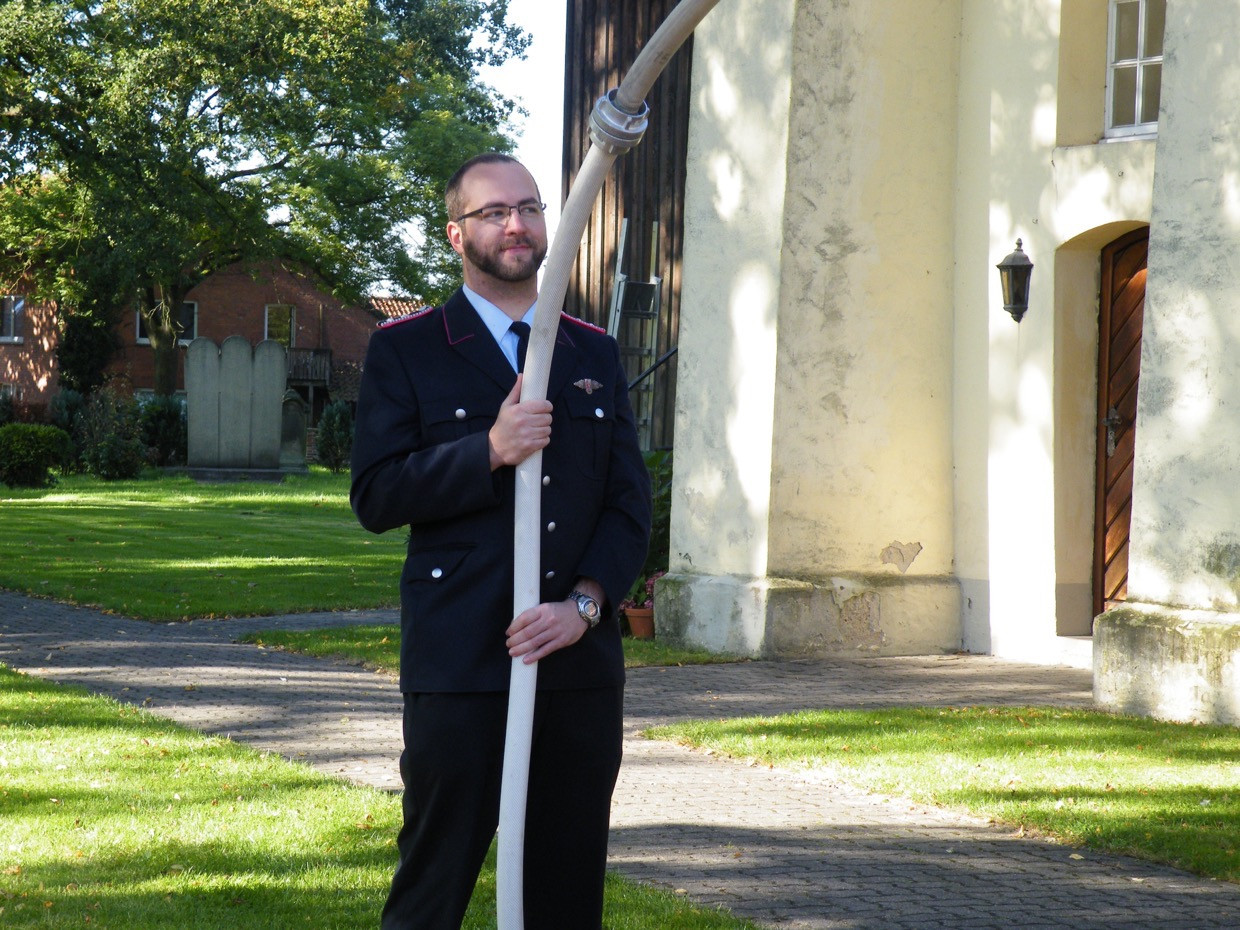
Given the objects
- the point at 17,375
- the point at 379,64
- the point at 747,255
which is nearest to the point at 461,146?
the point at 379,64

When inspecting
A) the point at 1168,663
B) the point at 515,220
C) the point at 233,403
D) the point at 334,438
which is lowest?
the point at 1168,663

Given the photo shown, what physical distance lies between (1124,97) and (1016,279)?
141 centimetres

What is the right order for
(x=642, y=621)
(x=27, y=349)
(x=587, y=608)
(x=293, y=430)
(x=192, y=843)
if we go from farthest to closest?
(x=27, y=349) → (x=293, y=430) → (x=642, y=621) → (x=192, y=843) → (x=587, y=608)

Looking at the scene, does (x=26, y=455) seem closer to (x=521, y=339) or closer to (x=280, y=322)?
(x=521, y=339)

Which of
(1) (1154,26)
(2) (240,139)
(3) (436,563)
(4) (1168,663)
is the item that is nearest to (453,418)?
(3) (436,563)

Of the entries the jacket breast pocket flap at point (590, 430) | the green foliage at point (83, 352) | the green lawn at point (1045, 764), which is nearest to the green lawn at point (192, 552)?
the green lawn at point (1045, 764)

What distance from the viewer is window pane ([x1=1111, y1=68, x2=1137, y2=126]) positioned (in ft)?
34.0

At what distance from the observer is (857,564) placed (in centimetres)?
1099

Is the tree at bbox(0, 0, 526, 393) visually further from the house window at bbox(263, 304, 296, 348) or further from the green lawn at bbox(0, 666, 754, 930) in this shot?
the green lawn at bbox(0, 666, 754, 930)

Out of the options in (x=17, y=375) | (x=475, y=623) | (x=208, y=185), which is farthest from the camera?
(x=17, y=375)

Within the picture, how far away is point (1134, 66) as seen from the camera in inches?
408

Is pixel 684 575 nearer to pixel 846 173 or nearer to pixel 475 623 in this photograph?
pixel 846 173

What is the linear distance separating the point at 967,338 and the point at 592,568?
8.21m

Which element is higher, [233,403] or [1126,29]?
[1126,29]
